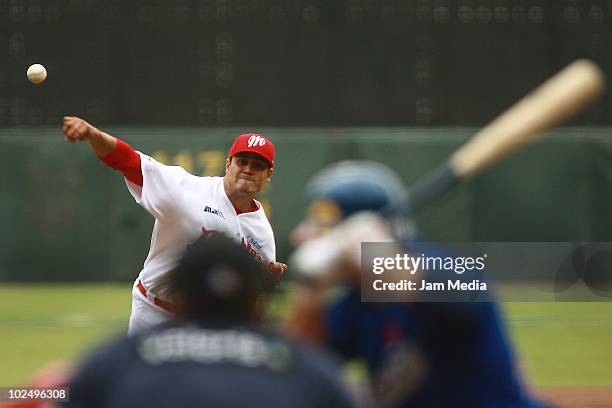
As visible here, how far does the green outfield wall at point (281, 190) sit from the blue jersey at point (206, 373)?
9.26m

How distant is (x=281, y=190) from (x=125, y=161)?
6856 millimetres

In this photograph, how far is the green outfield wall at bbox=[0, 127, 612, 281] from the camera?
11273 millimetres

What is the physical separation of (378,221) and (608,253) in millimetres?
9118

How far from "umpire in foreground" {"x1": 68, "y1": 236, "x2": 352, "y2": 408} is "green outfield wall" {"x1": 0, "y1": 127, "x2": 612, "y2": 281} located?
919 cm

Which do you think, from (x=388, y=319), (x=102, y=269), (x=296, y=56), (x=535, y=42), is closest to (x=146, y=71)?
(x=296, y=56)

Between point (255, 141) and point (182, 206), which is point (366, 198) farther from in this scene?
point (255, 141)

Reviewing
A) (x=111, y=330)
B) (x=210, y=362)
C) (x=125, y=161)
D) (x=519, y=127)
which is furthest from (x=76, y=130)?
(x=111, y=330)

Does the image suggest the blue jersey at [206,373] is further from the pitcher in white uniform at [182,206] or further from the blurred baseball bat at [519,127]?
the pitcher in white uniform at [182,206]

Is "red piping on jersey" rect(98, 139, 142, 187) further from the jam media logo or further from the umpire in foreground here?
the umpire in foreground

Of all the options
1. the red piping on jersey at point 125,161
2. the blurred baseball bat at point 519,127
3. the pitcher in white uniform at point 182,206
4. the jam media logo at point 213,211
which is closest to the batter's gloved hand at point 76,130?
the pitcher in white uniform at point 182,206

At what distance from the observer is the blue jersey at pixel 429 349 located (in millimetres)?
2396

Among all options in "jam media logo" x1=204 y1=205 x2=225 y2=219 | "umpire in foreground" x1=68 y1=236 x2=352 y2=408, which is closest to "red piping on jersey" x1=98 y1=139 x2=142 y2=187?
"jam media logo" x1=204 y1=205 x2=225 y2=219

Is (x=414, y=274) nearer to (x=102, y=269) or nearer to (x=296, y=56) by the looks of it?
(x=296, y=56)

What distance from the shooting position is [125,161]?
451 centimetres
